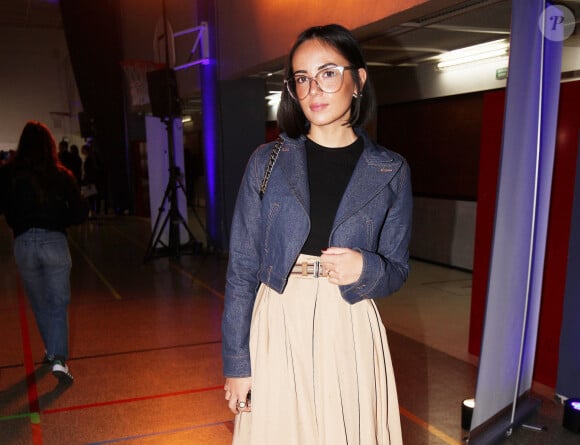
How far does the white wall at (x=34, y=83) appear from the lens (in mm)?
19453

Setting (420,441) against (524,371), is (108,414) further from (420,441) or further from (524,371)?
(524,371)

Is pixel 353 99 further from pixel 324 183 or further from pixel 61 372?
pixel 61 372

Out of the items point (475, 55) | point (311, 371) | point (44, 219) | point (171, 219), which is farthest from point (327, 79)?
point (171, 219)

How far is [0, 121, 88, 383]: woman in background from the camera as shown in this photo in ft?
11.5

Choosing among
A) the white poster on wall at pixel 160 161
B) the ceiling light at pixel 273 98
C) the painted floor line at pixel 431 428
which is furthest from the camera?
the ceiling light at pixel 273 98

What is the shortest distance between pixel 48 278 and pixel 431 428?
2.58 meters

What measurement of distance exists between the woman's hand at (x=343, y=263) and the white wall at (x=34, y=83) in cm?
1947

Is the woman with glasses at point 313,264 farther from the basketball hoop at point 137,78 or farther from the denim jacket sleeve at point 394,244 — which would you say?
the basketball hoop at point 137,78

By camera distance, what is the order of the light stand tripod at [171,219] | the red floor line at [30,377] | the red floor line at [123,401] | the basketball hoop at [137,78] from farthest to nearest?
the basketball hoop at [137,78], the light stand tripod at [171,219], the red floor line at [123,401], the red floor line at [30,377]

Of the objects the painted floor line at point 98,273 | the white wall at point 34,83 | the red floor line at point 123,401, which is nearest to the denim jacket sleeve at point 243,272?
the red floor line at point 123,401

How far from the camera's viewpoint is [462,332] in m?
4.66

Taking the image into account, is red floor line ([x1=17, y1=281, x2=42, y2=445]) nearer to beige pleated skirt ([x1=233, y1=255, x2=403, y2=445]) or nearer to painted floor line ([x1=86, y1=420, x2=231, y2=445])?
painted floor line ([x1=86, y1=420, x2=231, y2=445])

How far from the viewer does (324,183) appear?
4.92 feet

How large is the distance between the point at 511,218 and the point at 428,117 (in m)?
5.75
